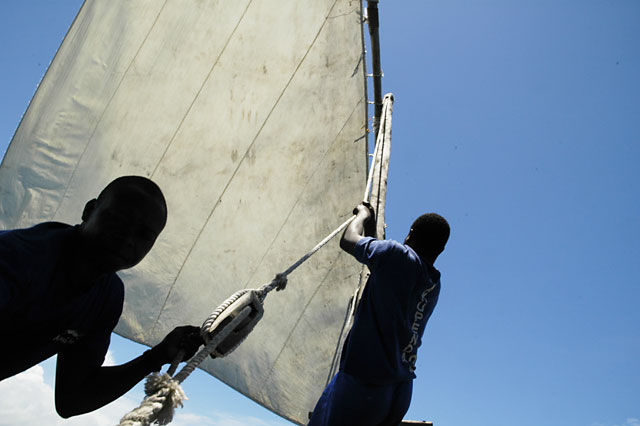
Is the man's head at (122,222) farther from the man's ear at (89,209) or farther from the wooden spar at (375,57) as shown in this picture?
the wooden spar at (375,57)

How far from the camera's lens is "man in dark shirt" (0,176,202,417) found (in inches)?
47.2

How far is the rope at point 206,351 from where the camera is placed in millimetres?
1045

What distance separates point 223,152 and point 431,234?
194cm

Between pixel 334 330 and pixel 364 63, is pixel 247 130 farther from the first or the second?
pixel 334 330

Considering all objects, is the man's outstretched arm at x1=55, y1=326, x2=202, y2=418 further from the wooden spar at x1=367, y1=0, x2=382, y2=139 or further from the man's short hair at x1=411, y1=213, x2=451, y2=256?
the wooden spar at x1=367, y1=0, x2=382, y2=139

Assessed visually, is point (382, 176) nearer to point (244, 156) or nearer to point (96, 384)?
point (244, 156)

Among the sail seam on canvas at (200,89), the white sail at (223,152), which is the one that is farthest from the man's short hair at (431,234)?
the sail seam on canvas at (200,89)

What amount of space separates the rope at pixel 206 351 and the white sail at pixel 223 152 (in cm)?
159

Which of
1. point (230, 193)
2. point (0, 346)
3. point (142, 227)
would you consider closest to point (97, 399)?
point (0, 346)

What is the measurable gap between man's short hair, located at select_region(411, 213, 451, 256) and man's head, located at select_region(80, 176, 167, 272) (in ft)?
3.97

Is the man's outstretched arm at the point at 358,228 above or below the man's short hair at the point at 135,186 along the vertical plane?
above

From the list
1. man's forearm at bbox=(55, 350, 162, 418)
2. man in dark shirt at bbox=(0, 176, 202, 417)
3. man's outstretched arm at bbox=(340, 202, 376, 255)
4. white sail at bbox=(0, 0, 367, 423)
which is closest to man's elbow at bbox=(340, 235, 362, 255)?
man's outstretched arm at bbox=(340, 202, 376, 255)

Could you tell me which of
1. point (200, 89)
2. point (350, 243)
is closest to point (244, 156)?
point (200, 89)

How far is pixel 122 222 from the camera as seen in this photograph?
133 centimetres
